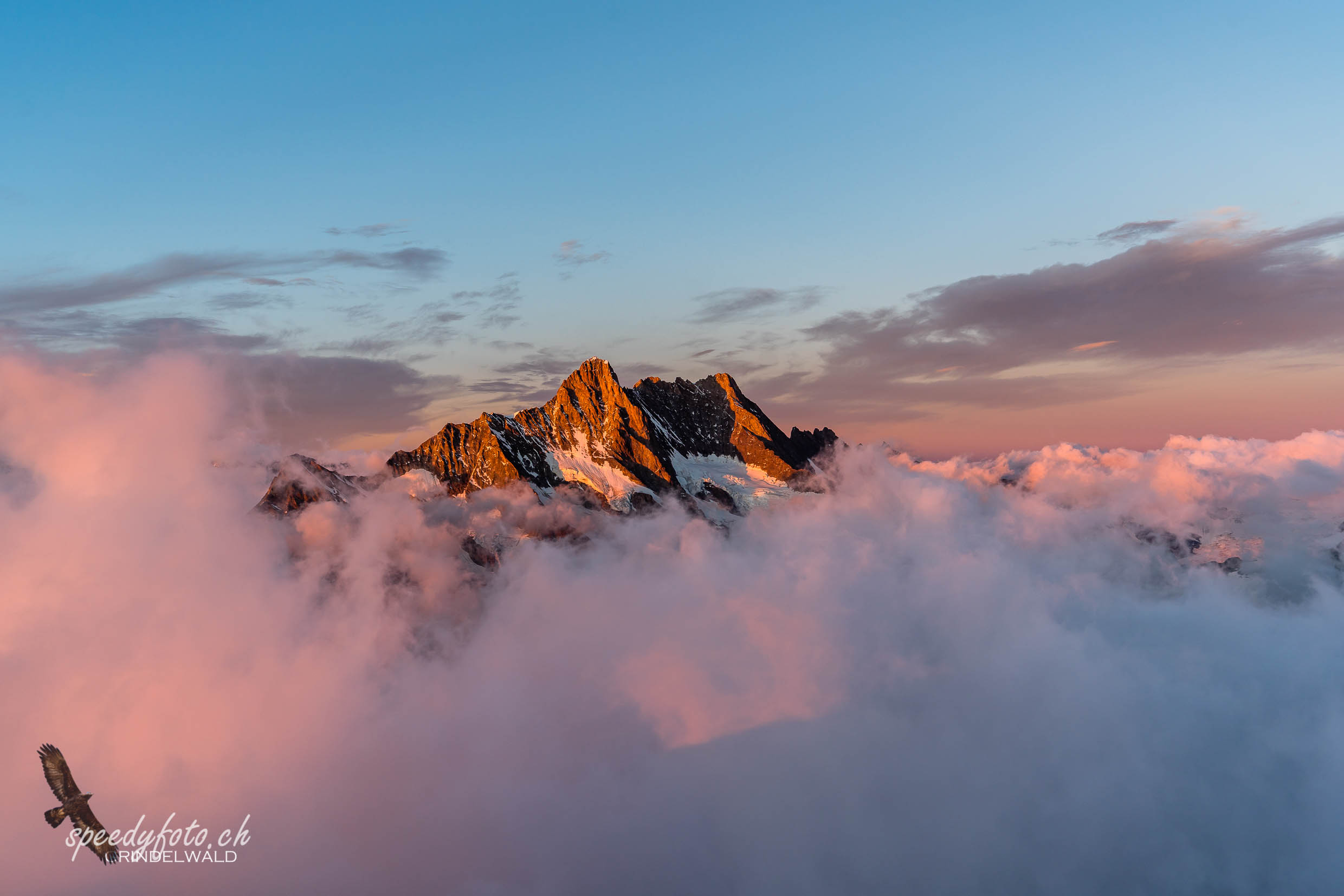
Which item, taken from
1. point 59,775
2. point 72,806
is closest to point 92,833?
point 72,806

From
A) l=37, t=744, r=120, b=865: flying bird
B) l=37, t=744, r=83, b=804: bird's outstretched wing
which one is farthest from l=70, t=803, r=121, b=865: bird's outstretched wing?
l=37, t=744, r=83, b=804: bird's outstretched wing

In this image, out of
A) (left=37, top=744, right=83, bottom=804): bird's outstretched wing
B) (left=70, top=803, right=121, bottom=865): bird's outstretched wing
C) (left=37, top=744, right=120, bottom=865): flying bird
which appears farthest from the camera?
(left=37, top=744, right=83, bottom=804): bird's outstretched wing

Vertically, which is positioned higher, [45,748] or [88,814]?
[45,748]

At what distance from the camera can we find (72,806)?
92.8 metres

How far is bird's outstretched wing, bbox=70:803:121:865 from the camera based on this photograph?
297ft

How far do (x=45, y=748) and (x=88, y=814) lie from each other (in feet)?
38.0

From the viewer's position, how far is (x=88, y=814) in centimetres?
9106

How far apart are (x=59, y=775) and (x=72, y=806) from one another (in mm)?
6050

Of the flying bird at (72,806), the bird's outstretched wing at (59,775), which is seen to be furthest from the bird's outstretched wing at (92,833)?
the bird's outstretched wing at (59,775)

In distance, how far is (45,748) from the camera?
93000 mm

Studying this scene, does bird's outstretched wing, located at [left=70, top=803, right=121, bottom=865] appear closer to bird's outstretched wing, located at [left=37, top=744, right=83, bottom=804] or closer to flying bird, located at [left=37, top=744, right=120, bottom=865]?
flying bird, located at [left=37, top=744, right=120, bottom=865]

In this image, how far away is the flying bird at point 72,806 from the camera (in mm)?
90500

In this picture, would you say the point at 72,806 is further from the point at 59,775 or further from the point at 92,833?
the point at 59,775

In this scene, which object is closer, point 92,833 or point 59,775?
point 92,833
